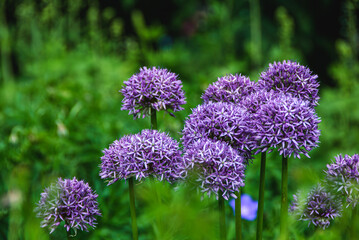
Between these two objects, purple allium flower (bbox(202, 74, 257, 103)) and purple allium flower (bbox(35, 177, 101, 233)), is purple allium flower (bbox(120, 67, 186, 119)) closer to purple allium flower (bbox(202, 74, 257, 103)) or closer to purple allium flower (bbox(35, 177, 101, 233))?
purple allium flower (bbox(202, 74, 257, 103))

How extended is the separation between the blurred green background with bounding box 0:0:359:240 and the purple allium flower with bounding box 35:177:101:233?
0.20 feet

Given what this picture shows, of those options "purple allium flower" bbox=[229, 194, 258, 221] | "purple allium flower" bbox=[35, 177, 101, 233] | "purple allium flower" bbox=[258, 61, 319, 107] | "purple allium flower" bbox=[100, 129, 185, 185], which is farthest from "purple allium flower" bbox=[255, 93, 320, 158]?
"purple allium flower" bbox=[229, 194, 258, 221]

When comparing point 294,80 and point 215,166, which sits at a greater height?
point 294,80

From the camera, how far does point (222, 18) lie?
607 cm

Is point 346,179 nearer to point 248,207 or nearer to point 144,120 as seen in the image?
point 248,207

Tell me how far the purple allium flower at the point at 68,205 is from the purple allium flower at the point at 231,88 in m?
0.60

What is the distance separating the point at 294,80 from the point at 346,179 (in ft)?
1.30

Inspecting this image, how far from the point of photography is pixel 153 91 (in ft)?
5.01

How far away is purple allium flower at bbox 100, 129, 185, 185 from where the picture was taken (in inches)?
52.9

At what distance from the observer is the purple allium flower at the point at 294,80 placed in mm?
1498

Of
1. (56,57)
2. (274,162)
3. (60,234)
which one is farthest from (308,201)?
(56,57)

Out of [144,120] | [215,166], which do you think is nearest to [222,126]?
[215,166]

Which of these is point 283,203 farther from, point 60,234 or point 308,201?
point 60,234

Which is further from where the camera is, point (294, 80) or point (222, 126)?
point (294, 80)
